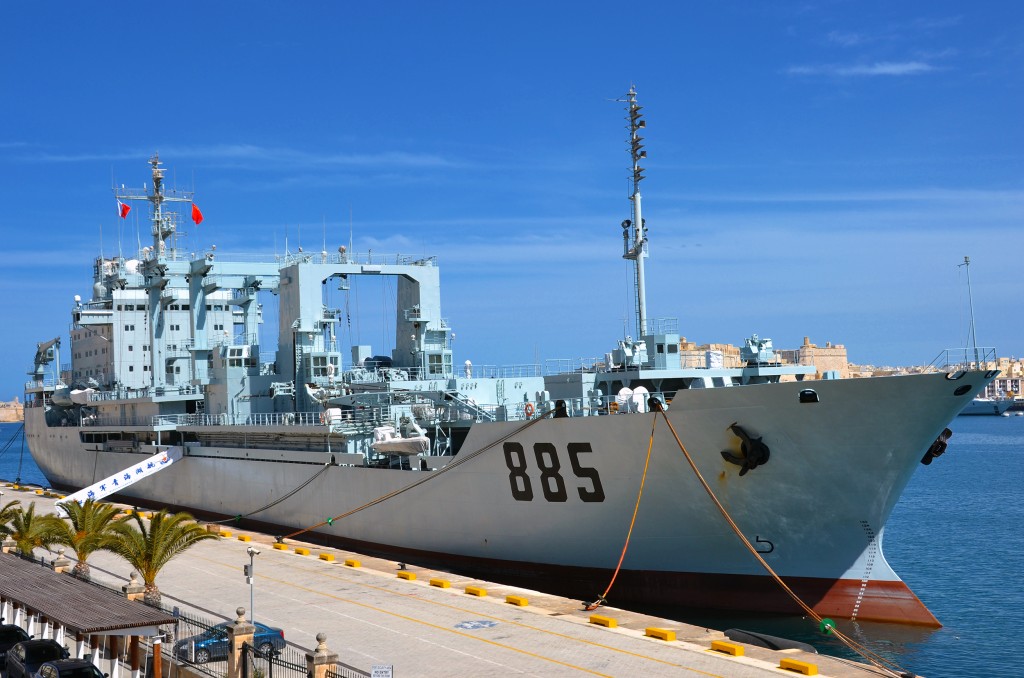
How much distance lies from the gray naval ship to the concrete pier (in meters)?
1.75

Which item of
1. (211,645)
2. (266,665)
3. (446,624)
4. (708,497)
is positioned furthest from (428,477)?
(266,665)

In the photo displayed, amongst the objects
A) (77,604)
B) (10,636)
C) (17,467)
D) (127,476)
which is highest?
(127,476)

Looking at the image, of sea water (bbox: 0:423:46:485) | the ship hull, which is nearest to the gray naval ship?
the ship hull

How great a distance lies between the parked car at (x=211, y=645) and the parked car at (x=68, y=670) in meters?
1.34

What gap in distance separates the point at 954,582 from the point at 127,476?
24.1 m

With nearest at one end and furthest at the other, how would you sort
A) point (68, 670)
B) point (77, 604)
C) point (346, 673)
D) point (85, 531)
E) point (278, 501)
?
point (68, 670)
point (346, 673)
point (77, 604)
point (85, 531)
point (278, 501)

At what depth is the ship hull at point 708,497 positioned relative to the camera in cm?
1606

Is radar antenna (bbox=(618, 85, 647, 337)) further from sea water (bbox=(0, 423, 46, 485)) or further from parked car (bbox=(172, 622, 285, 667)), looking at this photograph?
sea water (bbox=(0, 423, 46, 485))

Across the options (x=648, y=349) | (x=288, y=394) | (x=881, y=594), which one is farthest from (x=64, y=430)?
(x=881, y=594)

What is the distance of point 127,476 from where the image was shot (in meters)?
29.7

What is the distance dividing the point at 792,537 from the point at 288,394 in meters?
16.9

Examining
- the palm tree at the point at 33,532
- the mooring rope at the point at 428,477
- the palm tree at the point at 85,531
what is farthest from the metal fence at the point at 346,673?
the palm tree at the point at 33,532

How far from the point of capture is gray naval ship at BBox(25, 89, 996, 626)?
16.4 metres

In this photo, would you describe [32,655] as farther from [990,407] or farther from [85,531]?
[990,407]
